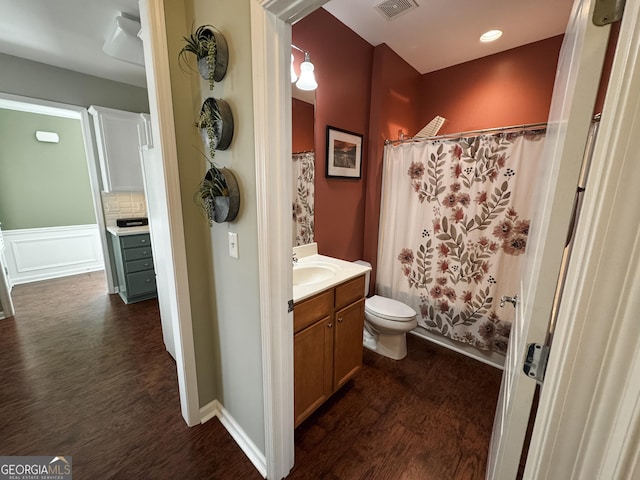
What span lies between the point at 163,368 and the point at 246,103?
2058 millimetres

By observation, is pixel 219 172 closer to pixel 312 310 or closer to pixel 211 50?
pixel 211 50

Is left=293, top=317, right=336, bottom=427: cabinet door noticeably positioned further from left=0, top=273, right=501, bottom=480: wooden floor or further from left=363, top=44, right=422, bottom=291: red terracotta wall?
left=363, top=44, right=422, bottom=291: red terracotta wall

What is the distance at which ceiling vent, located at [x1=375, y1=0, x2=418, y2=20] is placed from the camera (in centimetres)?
173

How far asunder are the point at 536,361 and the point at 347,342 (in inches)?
47.3

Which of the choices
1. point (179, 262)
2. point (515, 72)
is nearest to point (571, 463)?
point (179, 262)

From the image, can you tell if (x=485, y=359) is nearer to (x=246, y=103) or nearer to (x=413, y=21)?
(x=246, y=103)

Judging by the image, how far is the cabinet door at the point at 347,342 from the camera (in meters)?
1.58

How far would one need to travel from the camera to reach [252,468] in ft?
4.28

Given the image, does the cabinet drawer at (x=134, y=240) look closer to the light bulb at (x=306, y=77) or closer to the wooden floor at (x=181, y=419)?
the wooden floor at (x=181, y=419)

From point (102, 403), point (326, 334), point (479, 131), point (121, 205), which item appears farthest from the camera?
point (121, 205)

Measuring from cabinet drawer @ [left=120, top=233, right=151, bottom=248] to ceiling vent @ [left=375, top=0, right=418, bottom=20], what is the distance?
10.5 ft

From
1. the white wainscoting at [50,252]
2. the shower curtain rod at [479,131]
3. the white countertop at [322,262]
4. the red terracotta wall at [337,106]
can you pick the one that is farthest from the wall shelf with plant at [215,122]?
the white wainscoting at [50,252]

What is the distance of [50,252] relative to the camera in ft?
12.4

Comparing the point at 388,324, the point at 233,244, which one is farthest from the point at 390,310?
the point at 233,244
